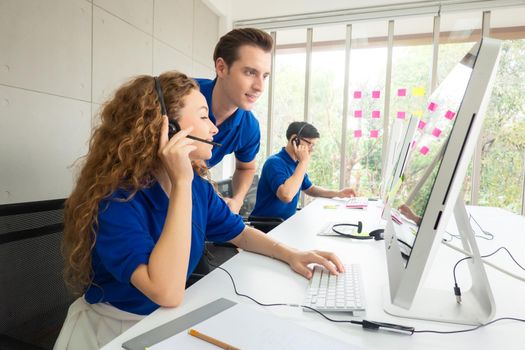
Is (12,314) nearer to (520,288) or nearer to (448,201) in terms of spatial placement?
(448,201)

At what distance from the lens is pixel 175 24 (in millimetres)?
2928

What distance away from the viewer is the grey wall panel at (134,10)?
7.13 ft

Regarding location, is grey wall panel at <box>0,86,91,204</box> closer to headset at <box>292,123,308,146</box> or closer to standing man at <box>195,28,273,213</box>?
standing man at <box>195,28,273,213</box>

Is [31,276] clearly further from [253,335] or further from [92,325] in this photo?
[253,335]

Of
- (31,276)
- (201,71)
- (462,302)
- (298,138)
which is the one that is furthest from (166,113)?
(201,71)

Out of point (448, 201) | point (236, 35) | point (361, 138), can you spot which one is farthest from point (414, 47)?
point (448, 201)

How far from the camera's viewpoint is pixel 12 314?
30.7 inches

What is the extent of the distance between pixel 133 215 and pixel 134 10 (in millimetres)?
2138

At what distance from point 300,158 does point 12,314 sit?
177 cm

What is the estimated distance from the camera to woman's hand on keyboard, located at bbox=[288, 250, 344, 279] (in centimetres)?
96

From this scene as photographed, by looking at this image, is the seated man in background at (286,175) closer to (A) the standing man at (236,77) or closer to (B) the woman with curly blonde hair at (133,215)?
(A) the standing man at (236,77)

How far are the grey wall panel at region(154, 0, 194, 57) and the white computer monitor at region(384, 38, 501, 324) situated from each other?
97.6 inches

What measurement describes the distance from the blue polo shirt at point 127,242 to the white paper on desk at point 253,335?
0.66 feet

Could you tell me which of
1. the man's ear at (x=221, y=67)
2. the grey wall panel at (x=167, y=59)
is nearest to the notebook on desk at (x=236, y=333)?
the man's ear at (x=221, y=67)
